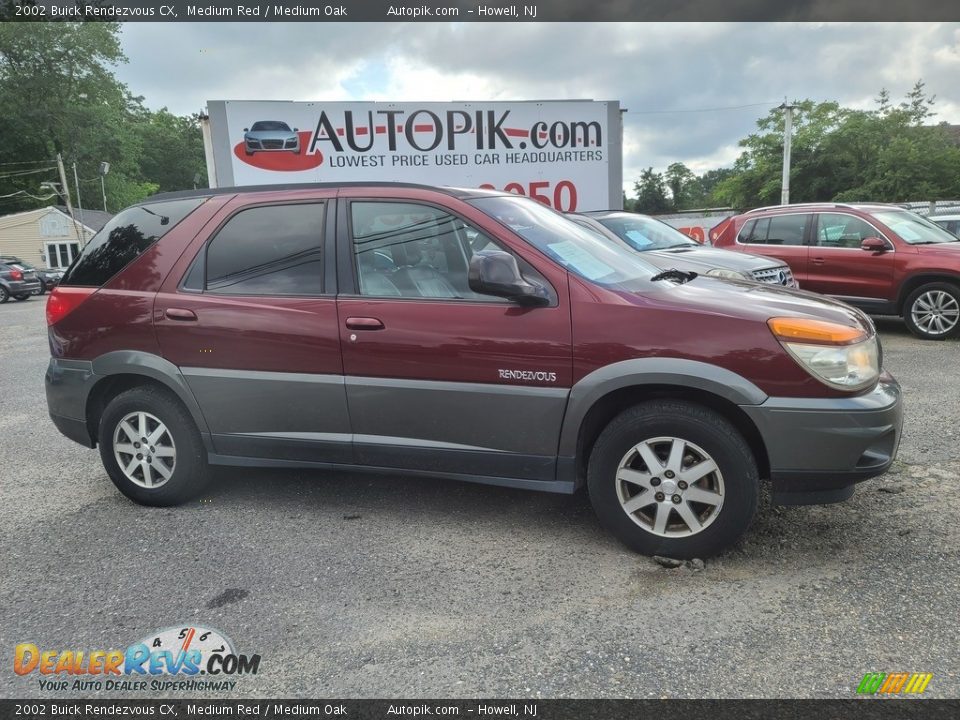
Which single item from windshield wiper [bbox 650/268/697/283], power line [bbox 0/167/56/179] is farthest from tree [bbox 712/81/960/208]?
power line [bbox 0/167/56/179]

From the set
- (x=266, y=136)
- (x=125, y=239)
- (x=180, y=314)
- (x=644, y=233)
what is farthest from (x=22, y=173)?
(x=180, y=314)

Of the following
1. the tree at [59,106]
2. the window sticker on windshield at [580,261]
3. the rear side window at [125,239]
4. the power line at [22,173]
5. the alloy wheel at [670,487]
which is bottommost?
the alloy wheel at [670,487]

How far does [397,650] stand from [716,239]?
8.94 m

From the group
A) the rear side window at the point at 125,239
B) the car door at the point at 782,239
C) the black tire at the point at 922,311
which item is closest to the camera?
the rear side window at the point at 125,239

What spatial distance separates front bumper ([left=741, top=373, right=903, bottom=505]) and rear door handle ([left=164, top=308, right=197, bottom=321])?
2.89m

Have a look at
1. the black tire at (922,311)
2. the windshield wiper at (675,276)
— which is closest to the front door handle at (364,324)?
the windshield wiper at (675,276)

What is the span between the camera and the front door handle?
3.46 m

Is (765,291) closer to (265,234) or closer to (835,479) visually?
(835,479)

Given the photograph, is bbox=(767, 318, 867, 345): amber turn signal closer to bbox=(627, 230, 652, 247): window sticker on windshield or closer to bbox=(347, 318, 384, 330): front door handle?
bbox=(347, 318, 384, 330): front door handle

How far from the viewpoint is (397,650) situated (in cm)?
260

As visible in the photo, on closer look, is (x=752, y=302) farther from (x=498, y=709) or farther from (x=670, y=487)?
(x=498, y=709)

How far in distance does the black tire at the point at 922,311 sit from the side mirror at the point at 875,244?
2.09ft

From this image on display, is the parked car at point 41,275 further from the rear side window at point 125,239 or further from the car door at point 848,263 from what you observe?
the car door at point 848,263

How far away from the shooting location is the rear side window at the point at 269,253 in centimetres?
368
